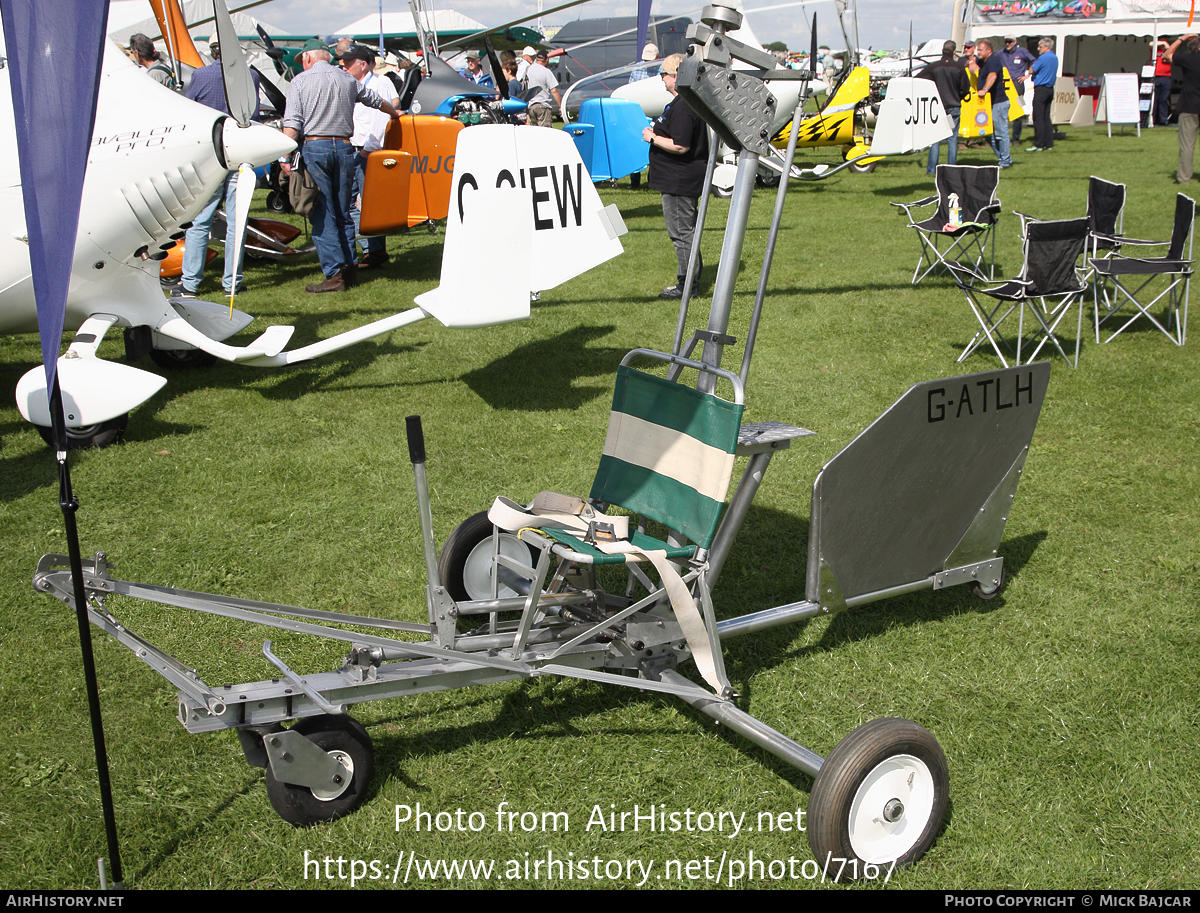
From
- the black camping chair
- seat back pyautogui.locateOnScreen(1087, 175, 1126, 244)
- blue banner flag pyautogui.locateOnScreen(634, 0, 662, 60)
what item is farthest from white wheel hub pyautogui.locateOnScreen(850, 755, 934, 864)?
blue banner flag pyautogui.locateOnScreen(634, 0, 662, 60)

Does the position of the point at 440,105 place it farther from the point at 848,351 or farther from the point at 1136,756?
the point at 1136,756

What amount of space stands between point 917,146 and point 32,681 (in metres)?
13.8

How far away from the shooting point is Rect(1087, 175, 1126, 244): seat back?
8.05 m

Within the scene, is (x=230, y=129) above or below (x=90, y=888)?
above

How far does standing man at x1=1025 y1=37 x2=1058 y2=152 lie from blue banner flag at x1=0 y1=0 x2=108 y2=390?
21.7 metres

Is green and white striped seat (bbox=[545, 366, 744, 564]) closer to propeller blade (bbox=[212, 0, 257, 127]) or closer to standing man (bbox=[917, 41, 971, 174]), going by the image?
propeller blade (bbox=[212, 0, 257, 127])

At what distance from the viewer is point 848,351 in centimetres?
731

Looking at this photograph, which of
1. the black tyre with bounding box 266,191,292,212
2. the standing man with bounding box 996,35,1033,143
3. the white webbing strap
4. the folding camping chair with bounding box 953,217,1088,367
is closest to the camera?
the white webbing strap

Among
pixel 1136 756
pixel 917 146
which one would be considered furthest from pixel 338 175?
pixel 917 146

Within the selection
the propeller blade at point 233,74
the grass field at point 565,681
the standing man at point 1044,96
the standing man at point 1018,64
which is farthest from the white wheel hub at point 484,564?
the standing man at point 1044,96

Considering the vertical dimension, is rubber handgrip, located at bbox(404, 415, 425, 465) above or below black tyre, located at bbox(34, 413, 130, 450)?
above

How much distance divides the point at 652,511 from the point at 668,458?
0.20 m

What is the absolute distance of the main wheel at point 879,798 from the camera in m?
2.44
